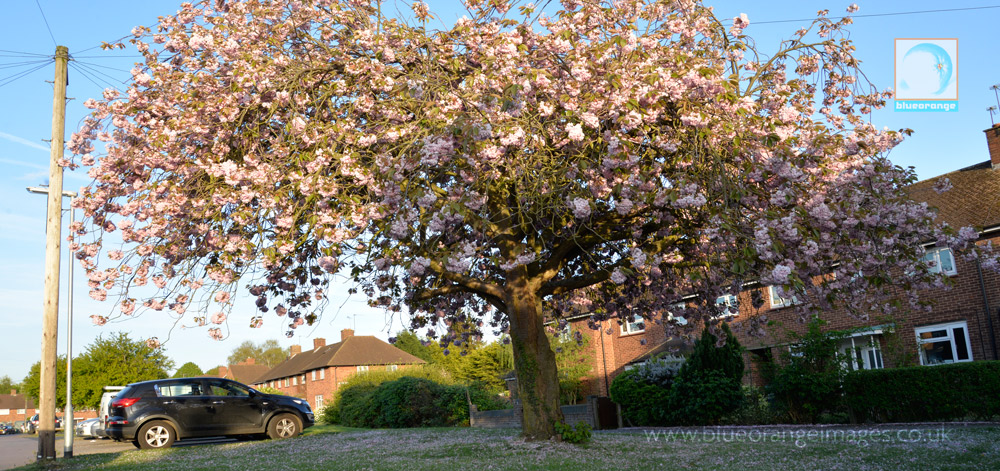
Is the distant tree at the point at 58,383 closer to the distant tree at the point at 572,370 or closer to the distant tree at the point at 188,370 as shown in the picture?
the distant tree at the point at 572,370

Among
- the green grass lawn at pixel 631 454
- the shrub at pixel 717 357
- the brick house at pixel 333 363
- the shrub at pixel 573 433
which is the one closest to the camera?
the green grass lawn at pixel 631 454

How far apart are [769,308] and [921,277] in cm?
1530

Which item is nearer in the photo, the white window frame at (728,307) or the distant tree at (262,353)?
the white window frame at (728,307)

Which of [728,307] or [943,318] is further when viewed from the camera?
[943,318]

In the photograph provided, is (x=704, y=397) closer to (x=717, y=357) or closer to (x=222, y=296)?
(x=717, y=357)

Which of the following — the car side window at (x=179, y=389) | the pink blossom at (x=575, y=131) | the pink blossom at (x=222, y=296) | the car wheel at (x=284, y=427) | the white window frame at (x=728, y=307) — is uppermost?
the pink blossom at (x=575, y=131)

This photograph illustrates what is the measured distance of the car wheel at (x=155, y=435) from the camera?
51.5ft

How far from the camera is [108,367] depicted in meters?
36.4

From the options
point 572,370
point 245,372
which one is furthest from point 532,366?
Answer: point 245,372

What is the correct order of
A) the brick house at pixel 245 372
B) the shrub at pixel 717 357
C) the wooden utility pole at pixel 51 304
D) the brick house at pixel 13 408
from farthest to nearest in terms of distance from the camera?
the brick house at pixel 13 408, the brick house at pixel 245 372, the shrub at pixel 717 357, the wooden utility pole at pixel 51 304

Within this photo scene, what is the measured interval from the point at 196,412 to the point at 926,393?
1668 cm

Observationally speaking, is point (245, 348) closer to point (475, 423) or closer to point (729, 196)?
point (475, 423)

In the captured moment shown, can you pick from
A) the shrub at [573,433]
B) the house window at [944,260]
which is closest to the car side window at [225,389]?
the shrub at [573,433]

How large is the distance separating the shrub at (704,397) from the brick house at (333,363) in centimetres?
3562
